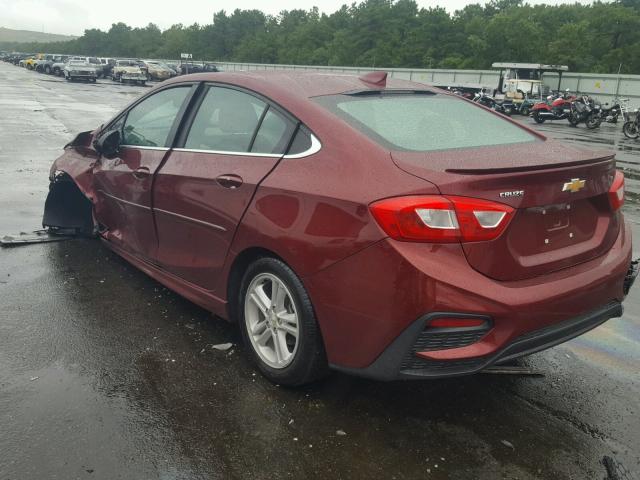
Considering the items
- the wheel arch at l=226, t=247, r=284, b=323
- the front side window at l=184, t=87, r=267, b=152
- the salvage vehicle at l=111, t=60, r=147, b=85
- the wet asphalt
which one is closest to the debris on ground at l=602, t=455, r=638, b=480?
the wet asphalt

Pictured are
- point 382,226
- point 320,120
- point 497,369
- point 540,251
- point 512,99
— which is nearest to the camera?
point 382,226

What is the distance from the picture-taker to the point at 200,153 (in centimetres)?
359

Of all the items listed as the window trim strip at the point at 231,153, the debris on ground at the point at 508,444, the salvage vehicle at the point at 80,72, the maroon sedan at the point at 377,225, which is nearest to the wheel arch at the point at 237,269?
the maroon sedan at the point at 377,225

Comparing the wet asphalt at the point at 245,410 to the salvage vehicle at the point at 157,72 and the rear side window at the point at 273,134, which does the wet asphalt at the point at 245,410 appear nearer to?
the rear side window at the point at 273,134

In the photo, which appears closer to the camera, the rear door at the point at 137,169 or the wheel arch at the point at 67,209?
the rear door at the point at 137,169

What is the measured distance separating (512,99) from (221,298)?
1208 inches

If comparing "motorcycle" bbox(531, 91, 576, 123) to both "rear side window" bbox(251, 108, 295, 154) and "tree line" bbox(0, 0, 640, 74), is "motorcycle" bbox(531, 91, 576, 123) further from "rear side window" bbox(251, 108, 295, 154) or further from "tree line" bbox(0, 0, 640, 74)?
"rear side window" bbox(251, 108, 295, 154)

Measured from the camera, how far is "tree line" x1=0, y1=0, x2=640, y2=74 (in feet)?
202

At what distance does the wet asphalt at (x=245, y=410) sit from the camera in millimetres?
2580

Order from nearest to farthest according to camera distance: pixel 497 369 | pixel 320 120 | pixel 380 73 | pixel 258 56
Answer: pixel 320 120
pixel 497 369
pixel 380 73
pixel 258 56

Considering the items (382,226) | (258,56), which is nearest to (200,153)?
(382,226)

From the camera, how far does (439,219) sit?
245cm

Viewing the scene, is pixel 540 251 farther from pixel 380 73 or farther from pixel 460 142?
pixel 380 73

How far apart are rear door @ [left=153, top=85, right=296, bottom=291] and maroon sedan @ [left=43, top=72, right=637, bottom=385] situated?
1 centimetres
